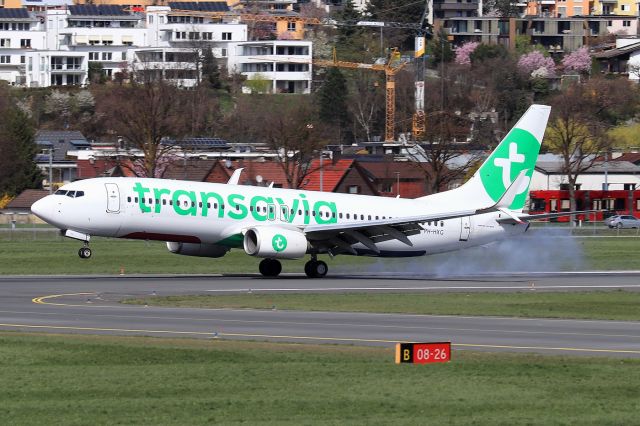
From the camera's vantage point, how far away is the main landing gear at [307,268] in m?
59.0

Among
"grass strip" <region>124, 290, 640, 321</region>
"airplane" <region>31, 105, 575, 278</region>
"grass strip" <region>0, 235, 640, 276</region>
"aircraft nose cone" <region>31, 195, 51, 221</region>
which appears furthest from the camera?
"grass strip" <region>0, 235, 640, 276</region>

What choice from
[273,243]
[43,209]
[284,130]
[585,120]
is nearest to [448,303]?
[273,243]

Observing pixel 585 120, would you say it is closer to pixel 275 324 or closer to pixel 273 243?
pixel 273 243

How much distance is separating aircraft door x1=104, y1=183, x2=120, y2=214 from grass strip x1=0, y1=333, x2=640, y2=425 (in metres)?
21.6

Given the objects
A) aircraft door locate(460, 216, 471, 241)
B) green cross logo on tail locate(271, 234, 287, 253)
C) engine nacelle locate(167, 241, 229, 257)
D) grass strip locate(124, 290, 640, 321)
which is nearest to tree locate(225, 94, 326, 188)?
aircraft door locate(460, 216, 471, 241)

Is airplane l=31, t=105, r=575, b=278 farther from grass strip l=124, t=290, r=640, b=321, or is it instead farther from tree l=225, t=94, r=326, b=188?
tree l=225, t=94, r=326, b=188

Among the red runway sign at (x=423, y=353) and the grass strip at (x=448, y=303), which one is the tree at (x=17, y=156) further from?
the red runway sign at (x=423, y=353)

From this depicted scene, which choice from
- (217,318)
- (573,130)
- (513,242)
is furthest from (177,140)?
(217,318)

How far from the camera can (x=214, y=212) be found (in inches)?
2201

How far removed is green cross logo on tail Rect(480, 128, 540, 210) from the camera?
6291 centimetres

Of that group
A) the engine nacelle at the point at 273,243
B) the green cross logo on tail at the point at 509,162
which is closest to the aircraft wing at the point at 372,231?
the engine nacelle at the point at 273,243

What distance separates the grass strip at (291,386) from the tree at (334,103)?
511 feet

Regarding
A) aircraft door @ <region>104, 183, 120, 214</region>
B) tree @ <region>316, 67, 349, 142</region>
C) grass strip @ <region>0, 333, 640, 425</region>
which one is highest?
tree @ <region>316, 67, 349, 142</region>

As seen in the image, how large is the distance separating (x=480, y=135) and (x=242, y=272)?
369 ft
